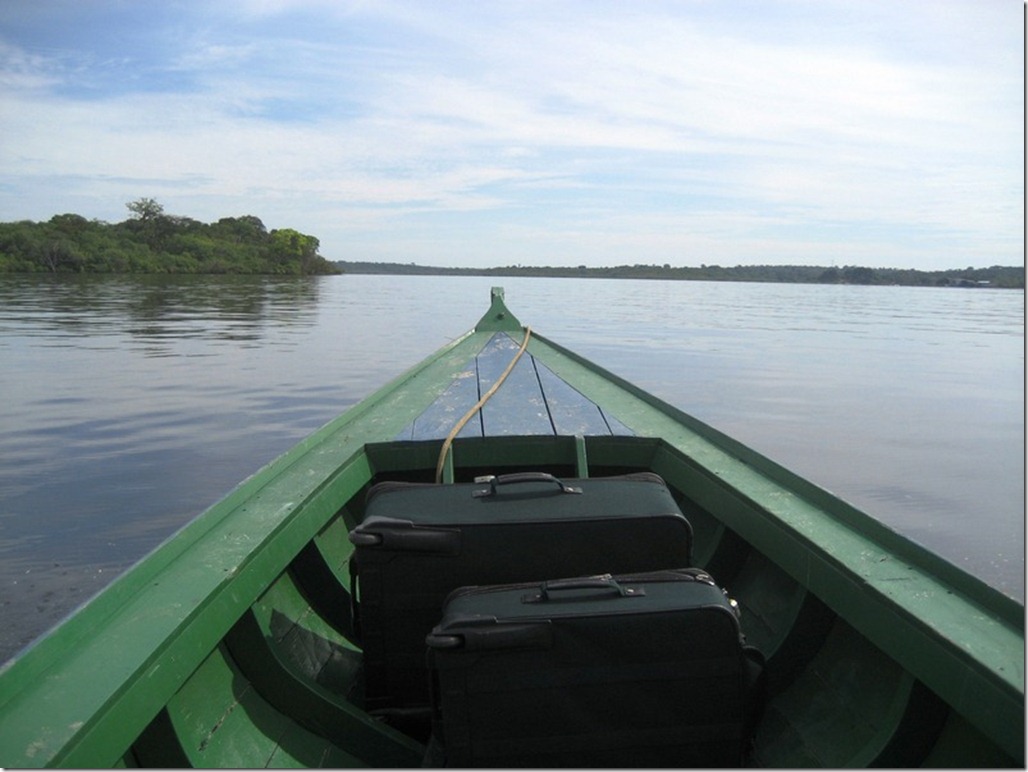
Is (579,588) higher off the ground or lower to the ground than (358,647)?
higher

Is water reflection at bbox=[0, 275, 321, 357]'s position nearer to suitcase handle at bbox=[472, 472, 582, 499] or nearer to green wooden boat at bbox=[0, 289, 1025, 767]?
green wooden boat at bbox=[0, 289, 1025, 767]

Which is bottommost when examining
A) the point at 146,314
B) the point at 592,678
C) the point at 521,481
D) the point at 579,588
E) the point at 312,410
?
the point at 312,410

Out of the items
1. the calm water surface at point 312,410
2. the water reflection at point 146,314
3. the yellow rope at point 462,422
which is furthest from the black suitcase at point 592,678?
the water reflection at point 146,314

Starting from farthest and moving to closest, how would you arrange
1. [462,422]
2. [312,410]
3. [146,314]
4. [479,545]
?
[146,314], [312,410], [462,422], [479,545]

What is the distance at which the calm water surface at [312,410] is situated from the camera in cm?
609

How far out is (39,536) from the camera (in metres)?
5.60

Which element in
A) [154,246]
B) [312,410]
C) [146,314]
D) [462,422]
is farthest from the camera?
[154,246]

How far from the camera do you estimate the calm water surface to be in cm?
609

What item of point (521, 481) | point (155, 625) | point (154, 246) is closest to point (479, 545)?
point (521, 481)

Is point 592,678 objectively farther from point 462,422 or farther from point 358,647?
point 462,422

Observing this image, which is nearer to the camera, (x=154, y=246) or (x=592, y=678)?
(x=592, y=678)

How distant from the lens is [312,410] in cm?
1135

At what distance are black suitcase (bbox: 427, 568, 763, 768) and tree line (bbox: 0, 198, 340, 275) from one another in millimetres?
63901

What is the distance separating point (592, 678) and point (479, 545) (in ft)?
1.36
